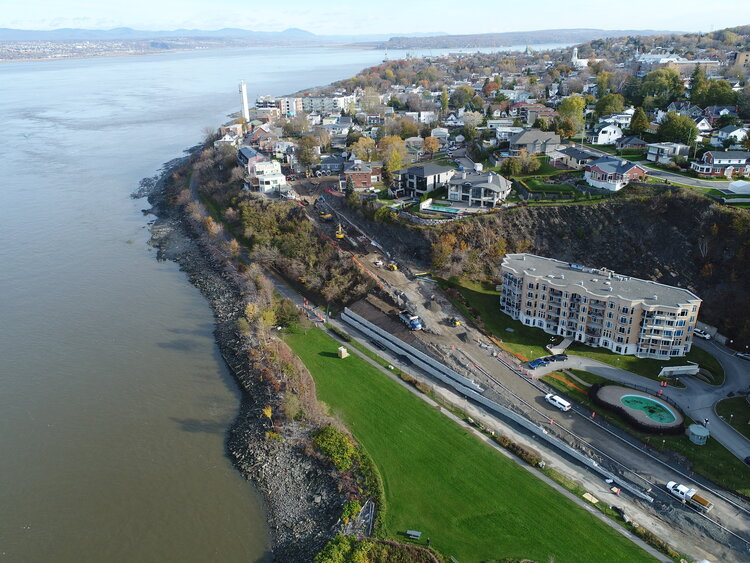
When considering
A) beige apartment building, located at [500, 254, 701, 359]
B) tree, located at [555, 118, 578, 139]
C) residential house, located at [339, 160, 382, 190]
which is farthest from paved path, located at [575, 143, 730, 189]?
residential house, located at [339, 160, 382, 190]

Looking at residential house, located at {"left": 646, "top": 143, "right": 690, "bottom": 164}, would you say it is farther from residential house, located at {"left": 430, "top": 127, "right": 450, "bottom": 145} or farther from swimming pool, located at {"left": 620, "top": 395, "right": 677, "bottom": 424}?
swimming pool, located at {"left": 620, "top": 395, "right": 677, "bottom": 424}

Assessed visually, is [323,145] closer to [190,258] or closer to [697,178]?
[190,258]

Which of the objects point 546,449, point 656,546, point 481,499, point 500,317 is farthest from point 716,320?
point 481,499

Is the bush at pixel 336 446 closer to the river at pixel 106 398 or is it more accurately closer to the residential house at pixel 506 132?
the river at pixel 106 398

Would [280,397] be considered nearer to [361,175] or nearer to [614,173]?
[361,175]

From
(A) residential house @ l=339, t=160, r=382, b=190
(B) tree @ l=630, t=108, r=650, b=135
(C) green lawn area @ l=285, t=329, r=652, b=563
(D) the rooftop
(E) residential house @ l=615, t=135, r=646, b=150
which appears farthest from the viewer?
(B) tree @ l=630, t=108, r=650, b=135

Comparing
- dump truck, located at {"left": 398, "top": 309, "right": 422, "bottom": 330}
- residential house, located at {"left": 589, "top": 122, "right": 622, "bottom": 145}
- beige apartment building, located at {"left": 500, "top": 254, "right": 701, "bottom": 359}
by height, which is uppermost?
residential house, located at {"left": 589, "top": 122, "right": 622, "bottom": 145}
